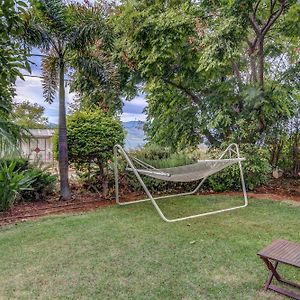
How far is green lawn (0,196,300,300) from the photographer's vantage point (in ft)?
8.15

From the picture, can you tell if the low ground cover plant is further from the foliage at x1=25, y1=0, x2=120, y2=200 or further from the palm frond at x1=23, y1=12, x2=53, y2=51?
the palm frond at x1=23, y1=12, x2=53, y2=51

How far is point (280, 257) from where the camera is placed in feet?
7.43

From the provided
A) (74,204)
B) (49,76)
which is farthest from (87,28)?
(74,204)

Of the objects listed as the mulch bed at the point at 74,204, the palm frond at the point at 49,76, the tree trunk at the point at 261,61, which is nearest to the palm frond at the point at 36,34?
the palm frond at the point at 49,76

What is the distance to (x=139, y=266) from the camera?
290cm

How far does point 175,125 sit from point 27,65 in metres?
6.15

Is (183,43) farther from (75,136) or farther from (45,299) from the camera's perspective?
(45,299)

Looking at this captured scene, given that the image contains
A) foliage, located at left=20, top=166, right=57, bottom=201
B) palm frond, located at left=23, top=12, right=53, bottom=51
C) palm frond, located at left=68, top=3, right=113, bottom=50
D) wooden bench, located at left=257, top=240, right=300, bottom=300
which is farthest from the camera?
foliage, located at left=20, top=166, right=57, bottom=201

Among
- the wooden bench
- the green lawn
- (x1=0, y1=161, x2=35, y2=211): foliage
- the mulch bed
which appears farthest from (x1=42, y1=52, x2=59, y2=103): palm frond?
the wooden bench

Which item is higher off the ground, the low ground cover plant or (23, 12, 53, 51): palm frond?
(23, 12, 53, 51): palm frond

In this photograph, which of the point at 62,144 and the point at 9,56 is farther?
the point at 62,144

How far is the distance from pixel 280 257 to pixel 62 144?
384 centimetres

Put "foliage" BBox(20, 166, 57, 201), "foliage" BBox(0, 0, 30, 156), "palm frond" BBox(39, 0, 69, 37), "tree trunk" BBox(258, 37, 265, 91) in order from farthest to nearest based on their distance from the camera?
"tree trunk" BBox(258, 37, 265, 91) → "foliage" BBox(20, 166, 57, 201) → "palm frond" BBox(39, 0, 69, 37) → "foliage" BBox(0, 0, 30, 156)

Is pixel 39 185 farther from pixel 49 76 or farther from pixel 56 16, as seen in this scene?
pixel 56 16
